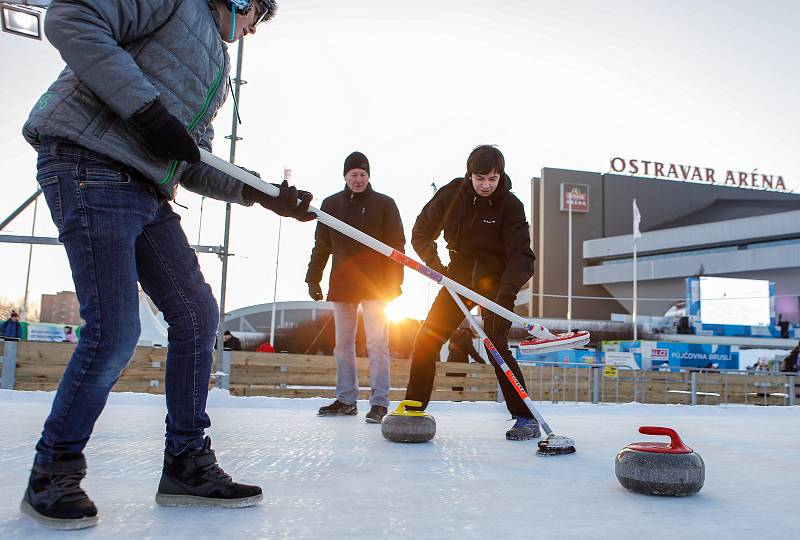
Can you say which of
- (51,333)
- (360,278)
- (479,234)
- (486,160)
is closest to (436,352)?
(479,234)

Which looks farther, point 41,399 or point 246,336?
point 246,336

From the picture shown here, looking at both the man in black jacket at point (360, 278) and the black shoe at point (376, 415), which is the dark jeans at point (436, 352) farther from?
the man in black jacket at point (360, 278)

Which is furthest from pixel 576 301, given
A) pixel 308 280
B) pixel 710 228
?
pixel 308 280

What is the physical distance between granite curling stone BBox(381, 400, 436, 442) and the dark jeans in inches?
7.0

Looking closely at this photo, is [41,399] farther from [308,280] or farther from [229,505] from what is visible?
[229,505]

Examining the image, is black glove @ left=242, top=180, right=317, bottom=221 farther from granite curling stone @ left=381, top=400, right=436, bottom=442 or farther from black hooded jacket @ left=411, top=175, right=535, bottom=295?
black hooded jacket @ left=411, top=175, right=535, bottom=295

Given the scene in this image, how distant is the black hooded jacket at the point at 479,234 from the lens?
365cm

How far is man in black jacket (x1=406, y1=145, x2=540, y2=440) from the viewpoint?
11.5 feet

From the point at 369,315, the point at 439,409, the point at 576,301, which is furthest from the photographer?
the point at 576,301

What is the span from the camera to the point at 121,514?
1620mm

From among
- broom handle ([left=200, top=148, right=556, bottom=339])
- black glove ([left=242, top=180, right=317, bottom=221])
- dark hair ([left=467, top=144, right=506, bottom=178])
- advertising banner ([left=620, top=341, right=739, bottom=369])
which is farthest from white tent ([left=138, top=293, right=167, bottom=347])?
advertising banner ([left=620, top=341, right=739, bottom=369])

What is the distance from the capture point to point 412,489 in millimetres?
2045

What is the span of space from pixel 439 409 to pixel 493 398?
2236mm

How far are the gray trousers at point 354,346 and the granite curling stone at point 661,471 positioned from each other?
2.71 metres
